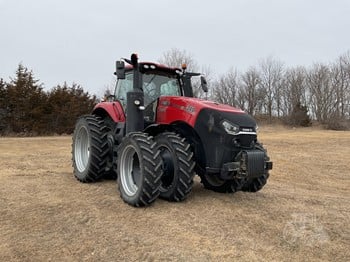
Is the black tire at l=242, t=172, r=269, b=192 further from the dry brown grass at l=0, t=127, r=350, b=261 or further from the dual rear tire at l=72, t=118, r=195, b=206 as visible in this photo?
the dual rear tire at l=72, t=118, r=195, b=206

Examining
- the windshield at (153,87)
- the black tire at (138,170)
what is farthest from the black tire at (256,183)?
the windshield at (153,87)

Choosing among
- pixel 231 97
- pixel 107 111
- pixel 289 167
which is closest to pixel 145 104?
pixel 107 111

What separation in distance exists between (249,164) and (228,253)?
1.74m

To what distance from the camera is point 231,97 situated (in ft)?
194

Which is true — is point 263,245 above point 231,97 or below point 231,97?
below

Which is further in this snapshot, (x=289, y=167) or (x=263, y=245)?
(x=289, y=167)

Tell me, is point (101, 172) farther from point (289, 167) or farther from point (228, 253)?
point (289, 167)

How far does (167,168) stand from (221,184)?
128 cm

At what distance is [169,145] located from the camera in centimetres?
621

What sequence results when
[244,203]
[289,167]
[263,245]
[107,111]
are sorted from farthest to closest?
[289,167] → [107,111] → [244,203] → [263,245]

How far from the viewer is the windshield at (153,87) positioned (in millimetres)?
7621

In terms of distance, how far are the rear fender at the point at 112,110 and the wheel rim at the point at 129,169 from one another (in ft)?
4.19

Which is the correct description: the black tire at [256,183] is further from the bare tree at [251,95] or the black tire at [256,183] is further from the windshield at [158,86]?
the bare tree at [251,95]

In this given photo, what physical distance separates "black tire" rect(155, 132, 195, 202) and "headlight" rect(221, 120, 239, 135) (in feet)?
2.06
